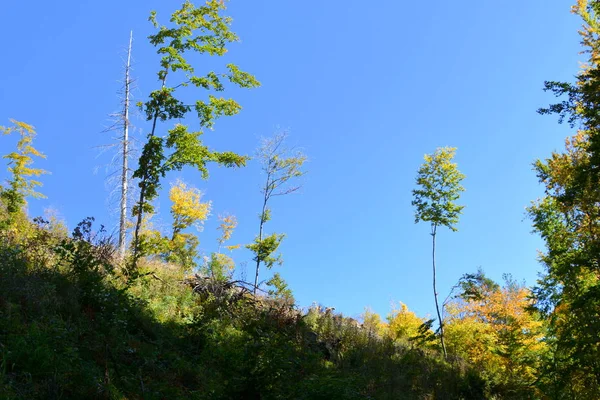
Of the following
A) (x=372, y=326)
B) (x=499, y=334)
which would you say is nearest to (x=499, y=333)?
(x=499, y=334)

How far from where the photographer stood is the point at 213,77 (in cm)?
1229

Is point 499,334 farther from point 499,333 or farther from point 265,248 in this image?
point 265,248

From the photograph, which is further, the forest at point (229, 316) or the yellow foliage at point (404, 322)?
the yellow foliage at point (404, 322)

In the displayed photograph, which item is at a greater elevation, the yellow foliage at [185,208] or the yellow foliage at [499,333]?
the yellow foliage at [185,208]

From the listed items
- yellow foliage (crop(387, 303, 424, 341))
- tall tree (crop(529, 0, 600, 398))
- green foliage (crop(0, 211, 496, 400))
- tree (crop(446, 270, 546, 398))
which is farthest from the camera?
yellow foliage (crop(387, 303, 424, 341))

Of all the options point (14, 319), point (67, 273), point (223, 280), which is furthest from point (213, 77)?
point (14, 319)

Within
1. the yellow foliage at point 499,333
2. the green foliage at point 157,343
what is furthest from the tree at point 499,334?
the green foliage at point 157,343

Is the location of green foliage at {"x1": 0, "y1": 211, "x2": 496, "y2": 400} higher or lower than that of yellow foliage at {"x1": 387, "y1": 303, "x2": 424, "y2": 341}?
lower

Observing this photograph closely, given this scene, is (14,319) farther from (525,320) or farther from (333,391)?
(525,320)

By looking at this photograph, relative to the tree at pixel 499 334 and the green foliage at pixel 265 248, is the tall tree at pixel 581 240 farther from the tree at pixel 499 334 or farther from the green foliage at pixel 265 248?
the green foliage at pixel 265 248

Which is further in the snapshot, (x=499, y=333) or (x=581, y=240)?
(x=499, y=333)

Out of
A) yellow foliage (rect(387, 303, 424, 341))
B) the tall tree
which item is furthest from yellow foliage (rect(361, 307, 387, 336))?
the tall tree

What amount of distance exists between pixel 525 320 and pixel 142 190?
53.6ft

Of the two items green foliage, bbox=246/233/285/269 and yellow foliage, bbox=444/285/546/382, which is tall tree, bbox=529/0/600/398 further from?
green foliage, bbox=246/233/285/269
